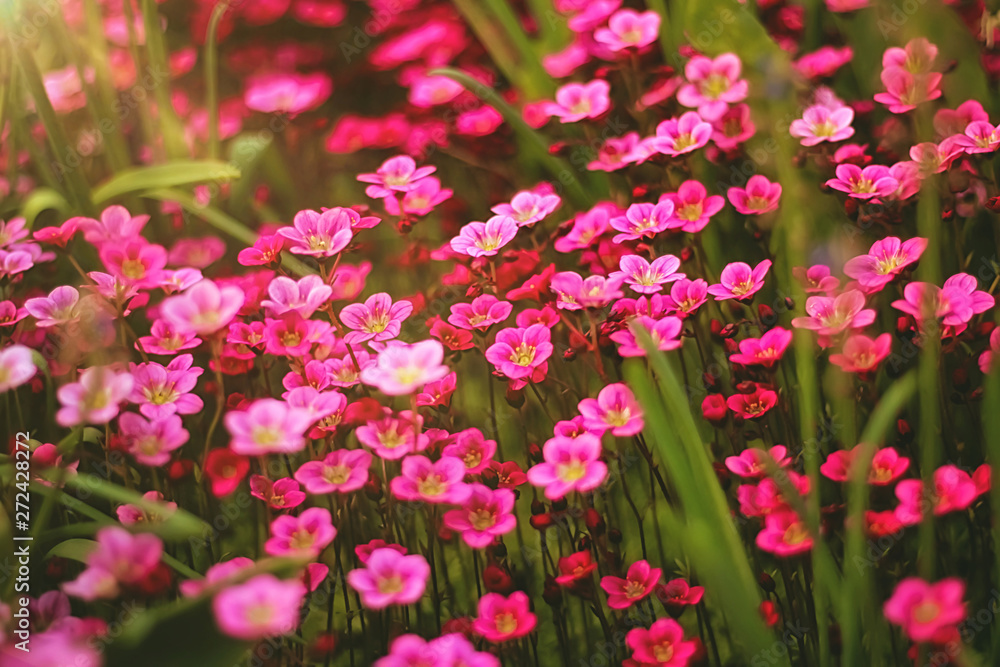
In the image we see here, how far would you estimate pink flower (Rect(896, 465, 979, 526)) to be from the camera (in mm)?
1038

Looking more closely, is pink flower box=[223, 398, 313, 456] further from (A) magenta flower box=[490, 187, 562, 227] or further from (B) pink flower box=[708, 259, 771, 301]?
(B) pink flower box=[708, 259, 771, 301]

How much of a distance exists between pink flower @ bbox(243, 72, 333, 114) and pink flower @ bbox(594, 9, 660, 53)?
2.86ft

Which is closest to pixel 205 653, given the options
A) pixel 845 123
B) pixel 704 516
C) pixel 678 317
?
pixel 704 516

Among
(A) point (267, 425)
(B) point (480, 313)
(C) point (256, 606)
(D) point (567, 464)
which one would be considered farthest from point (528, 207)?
(C) point (256, 606)

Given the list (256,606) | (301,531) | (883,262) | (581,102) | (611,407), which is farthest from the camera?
(581,102)

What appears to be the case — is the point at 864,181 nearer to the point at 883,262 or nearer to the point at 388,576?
the point at 883,262

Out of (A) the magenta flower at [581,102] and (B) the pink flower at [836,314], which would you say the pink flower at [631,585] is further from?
(A) the magenta flower at [581,102]

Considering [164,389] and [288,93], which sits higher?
[288,93]

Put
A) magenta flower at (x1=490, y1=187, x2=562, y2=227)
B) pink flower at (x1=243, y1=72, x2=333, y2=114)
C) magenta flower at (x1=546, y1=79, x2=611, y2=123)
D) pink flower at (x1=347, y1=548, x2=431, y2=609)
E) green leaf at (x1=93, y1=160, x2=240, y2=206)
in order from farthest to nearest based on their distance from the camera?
pink flower at (x1=243, y1=72, x2=333, y2=114), magenta flower at (x1=546, y1=79, x2=611, y2=123), green leaf at (x1=93, y1=160, x2=240, y2=206), magenta flower at (x1=490, y1=187, x2=562, y2=227), pink flower at (x1=347, y1=548, x2=431, y2=609)

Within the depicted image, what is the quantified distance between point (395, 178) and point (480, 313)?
1.26ft

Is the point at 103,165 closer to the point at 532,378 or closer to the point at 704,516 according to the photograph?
the point at 532,378

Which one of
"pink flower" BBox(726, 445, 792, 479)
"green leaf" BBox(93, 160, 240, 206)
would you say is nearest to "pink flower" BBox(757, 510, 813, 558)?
"pink flower" BBox(726, 445, 792, 479)

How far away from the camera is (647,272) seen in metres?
1.37

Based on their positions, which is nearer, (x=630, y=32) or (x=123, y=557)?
(x=123, y=557)
